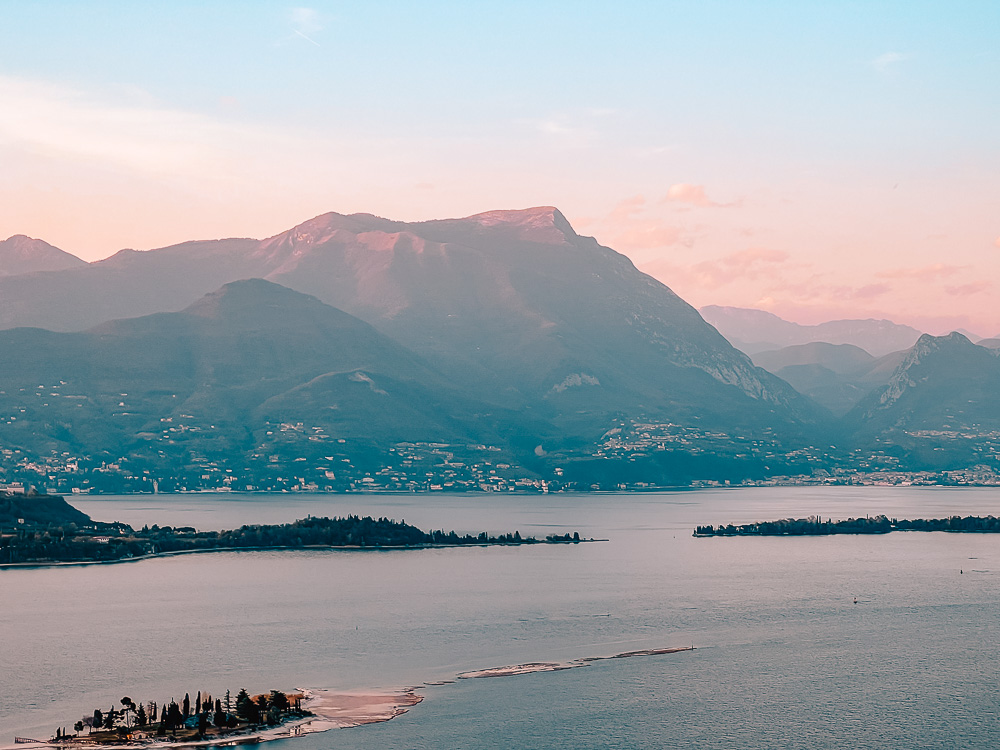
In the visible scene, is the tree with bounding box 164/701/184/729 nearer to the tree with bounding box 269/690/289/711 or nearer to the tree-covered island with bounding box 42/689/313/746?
the tree-covered island with bounding box 42/689/313/746

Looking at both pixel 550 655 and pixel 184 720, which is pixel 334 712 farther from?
pixel 550 655

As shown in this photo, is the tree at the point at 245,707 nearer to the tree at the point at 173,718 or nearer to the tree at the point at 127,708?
the tree at the point at 173,718

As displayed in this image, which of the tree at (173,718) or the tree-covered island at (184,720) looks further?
the tree at (173,718)

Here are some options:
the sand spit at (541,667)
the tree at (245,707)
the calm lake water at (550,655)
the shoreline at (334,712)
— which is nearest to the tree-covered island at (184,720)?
the tree at (245,707)

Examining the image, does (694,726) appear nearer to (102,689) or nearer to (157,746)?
(157,746)

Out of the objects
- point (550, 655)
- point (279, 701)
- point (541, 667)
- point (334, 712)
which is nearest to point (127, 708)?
point (279, 701)

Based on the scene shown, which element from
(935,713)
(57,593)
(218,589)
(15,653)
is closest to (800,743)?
(935,713)

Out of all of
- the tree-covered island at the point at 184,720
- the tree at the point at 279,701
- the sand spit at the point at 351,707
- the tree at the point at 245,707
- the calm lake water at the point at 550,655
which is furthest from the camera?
the tree at the point at 279,701

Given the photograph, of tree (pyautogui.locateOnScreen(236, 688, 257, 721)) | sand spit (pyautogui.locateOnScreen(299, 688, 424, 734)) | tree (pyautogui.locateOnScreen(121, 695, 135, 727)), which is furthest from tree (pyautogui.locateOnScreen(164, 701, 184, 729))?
sand spit (pyautogui.locateOnScreen(299, 688, 424, 734))
